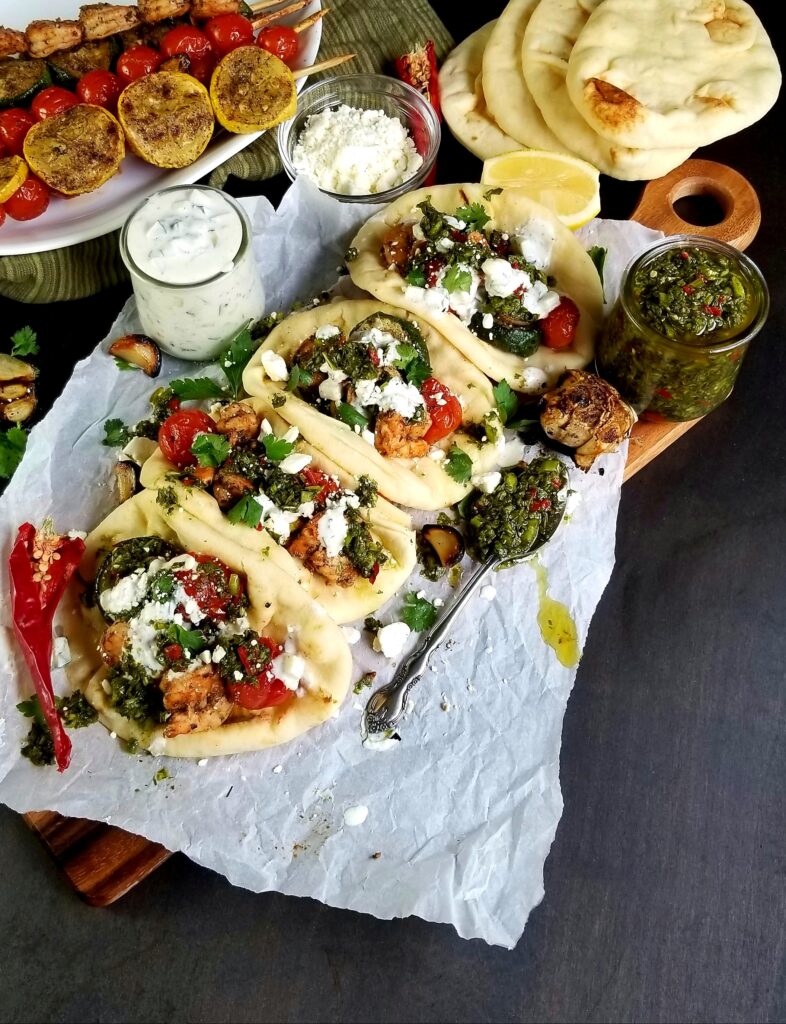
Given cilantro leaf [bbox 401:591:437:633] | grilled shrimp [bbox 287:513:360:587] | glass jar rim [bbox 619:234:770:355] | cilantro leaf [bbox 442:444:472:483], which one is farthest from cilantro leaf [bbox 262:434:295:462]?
glass jar rim [bbox 619:234:770:355]

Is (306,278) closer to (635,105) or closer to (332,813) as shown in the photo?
(635,105)

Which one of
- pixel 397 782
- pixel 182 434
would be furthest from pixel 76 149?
pixel 397 782

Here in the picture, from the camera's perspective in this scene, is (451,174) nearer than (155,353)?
No

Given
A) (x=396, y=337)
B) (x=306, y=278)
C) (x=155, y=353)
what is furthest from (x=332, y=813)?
(x=306, y=278)

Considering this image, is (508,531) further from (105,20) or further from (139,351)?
(105,20)

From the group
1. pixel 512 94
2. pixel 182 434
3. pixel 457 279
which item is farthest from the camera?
pixel 512 94
